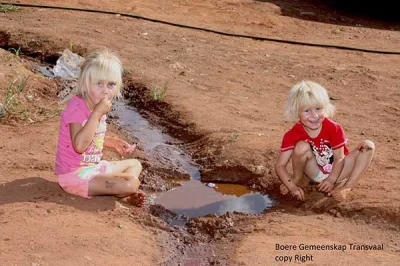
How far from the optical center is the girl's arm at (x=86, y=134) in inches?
167

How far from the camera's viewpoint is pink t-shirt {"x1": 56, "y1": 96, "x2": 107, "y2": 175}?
14.4ft

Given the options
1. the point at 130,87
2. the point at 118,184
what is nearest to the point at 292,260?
the point at 118,184

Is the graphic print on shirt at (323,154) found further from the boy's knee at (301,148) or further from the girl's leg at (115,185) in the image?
the girl's leg at (115,185)

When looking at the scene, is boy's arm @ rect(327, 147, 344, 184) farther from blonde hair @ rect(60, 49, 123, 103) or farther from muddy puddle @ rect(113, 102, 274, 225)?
blonde hair @ rect(60, 49, 123, 103)

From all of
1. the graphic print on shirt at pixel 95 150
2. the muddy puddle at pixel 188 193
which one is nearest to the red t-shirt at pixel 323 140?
the muddy puddle at pixel 188 193

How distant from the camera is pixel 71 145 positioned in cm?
443

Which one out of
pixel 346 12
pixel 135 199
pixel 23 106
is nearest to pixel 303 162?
pixel 135 199

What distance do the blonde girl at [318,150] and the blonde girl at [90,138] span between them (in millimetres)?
1075

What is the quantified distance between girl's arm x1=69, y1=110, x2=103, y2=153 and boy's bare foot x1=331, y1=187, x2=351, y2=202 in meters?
1.65

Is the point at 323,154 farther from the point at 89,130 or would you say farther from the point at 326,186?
the point at 89,130

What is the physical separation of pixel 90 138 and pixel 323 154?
1.60 metres

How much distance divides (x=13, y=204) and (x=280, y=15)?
6.90 meters

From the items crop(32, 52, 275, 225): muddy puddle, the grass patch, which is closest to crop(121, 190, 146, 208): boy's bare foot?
crop(32, 52, 275, 225): muddy puddle

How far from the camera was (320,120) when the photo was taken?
15.1ft
